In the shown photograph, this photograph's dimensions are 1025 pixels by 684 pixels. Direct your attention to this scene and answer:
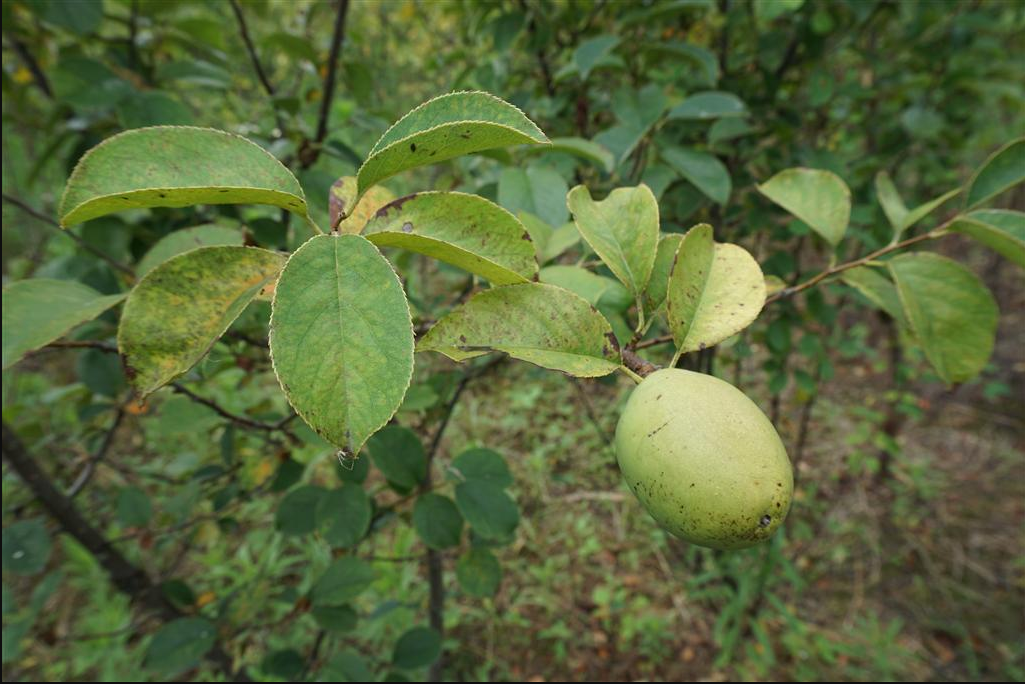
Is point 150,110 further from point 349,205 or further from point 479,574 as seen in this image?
point 479,574

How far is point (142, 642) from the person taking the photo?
1.91m

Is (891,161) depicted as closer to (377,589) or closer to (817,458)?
(817,458)

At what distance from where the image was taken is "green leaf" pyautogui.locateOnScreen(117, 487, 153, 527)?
121cm

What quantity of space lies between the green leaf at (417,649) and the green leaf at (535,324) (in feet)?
3.27

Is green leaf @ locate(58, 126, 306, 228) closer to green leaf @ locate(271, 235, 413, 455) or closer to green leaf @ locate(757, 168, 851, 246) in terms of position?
green leaf @ locate(271, 235, 413, 455)

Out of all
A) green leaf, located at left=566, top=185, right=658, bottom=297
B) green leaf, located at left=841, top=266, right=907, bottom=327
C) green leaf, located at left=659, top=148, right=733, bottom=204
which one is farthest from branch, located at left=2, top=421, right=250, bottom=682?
green leaf, located at left=841, top=266, right=907, bottom=327

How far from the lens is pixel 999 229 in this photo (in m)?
0.57

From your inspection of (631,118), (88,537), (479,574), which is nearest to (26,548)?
(88,537)

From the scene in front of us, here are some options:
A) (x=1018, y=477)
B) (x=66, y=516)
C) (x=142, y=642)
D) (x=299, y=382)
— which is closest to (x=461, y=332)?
(x=299, y=382)

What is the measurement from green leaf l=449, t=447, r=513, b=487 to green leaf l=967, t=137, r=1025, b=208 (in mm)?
769

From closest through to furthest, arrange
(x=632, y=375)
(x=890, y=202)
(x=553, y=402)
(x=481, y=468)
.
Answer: (x=632, y=375) < (x=890, y=202) < (x=481, y=468) < (x=553, y=402)

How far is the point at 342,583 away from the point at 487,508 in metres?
0.34

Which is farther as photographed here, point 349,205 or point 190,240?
point 190,240

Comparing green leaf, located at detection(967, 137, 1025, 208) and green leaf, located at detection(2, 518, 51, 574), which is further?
green leaf, located at detection(2, 518, 51, 574)
